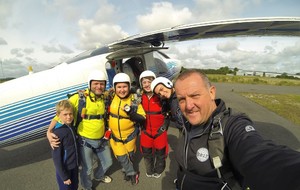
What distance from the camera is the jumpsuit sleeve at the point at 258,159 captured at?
884mm

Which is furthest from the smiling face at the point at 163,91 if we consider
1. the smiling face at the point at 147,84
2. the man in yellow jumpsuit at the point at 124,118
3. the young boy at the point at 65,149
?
the young boy at the point at 65,149

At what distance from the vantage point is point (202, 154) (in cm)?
158

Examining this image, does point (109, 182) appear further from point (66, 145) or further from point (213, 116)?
point (213, 116)

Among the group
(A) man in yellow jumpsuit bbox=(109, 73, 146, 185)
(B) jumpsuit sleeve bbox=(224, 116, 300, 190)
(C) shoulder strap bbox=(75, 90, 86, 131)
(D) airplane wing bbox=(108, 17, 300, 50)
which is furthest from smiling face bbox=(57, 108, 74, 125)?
(D) airplane wing bbox=(108, 17, 300, 50)

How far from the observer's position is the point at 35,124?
404 centimetres

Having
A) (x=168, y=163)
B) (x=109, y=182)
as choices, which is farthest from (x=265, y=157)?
(x=168, y=163)

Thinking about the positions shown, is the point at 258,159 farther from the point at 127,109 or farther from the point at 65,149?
the point at 65,149

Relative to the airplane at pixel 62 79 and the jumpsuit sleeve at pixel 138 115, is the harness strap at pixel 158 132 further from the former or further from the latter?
the airplane at pixel 62 79

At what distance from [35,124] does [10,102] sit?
649 millimetres

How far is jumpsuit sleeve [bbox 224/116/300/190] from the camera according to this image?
2.90 ft

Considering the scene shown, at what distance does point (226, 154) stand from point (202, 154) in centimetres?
20

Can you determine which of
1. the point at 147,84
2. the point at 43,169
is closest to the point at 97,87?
the point at 147,84

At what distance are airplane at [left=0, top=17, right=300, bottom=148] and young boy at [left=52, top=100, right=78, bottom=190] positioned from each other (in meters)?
1.47

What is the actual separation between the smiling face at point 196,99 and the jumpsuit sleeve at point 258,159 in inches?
9.4
